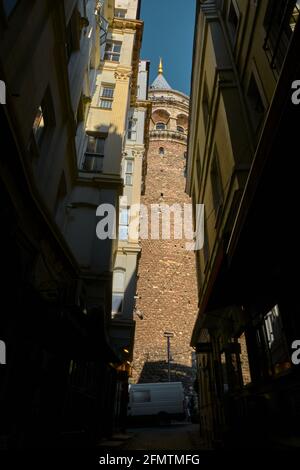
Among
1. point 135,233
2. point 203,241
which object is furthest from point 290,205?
point 135,233

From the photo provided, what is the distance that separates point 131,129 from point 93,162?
42.6ft

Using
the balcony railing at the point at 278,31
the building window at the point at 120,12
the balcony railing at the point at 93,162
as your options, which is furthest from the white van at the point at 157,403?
the building window at the point at 120,12

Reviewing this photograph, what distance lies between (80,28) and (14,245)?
853 centimetres

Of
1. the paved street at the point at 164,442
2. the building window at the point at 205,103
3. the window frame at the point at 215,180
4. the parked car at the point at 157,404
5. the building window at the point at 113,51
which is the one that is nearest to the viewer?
the paved street at the point at 164,442

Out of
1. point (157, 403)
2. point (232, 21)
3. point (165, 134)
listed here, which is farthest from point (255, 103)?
point (165, 134)

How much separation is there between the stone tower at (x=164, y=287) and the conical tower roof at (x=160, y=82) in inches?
455

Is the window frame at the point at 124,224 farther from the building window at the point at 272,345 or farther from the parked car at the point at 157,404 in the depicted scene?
the building window at the point at 272,345

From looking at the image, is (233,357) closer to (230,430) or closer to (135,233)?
(230,430)

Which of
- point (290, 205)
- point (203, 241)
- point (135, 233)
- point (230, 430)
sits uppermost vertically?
point (135, 233)

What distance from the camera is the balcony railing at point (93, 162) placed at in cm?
1252

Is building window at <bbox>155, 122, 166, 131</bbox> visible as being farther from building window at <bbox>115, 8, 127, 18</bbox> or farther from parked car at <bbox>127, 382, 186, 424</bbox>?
parked car at <bbox>127, 382, 186, 424</bbox>

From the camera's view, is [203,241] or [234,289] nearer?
[234,289]

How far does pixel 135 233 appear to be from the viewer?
687 inches

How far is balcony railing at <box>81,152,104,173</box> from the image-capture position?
41.1 ft
